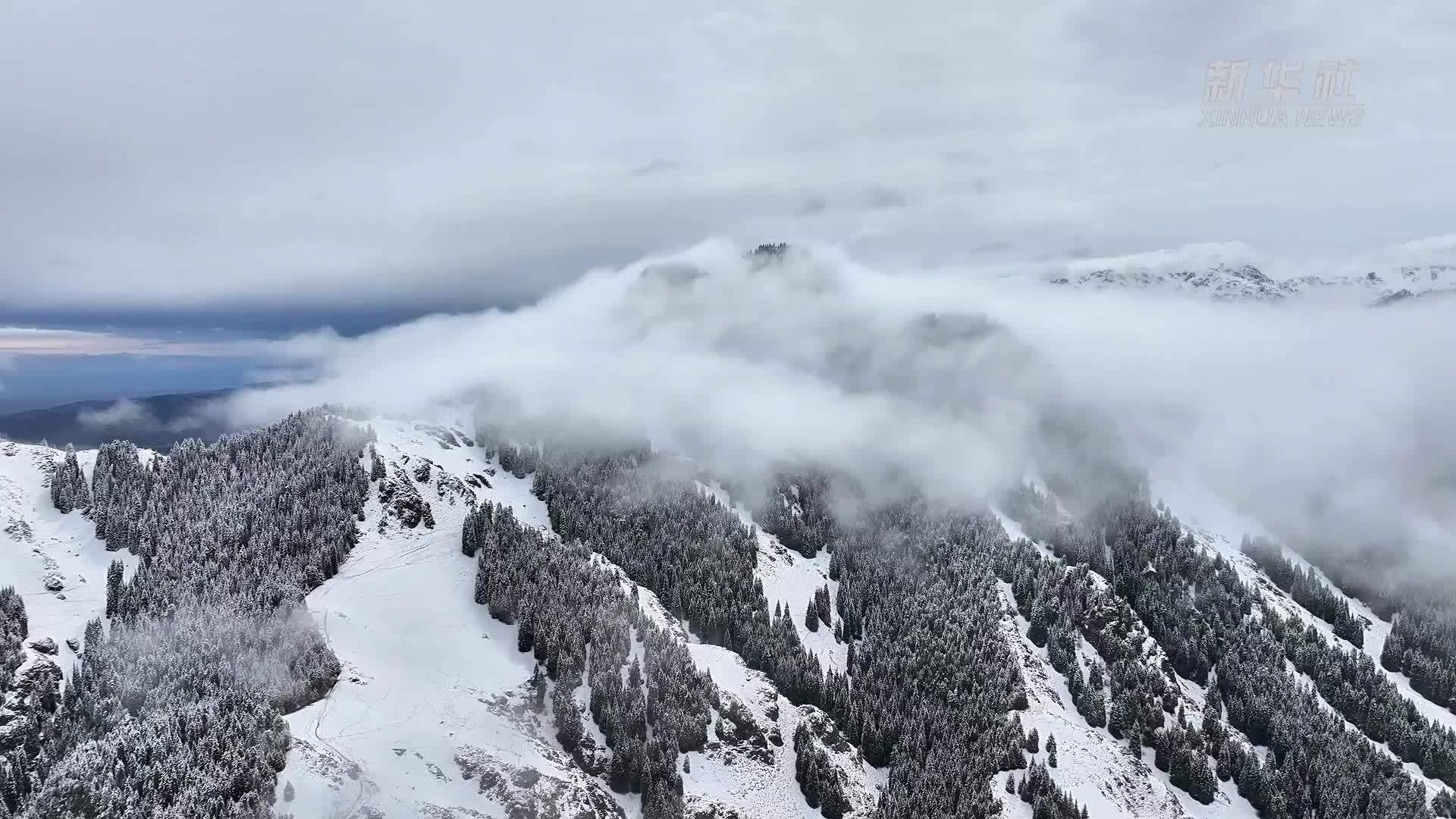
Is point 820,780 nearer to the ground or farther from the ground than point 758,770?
nearer to the ground

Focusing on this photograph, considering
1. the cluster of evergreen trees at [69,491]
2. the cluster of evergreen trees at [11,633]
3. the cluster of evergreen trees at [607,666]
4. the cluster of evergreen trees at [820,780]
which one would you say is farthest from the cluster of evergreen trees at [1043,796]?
the cluster of evergreen trees at [69,491]

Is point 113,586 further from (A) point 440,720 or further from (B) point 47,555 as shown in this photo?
(A) point 440,720

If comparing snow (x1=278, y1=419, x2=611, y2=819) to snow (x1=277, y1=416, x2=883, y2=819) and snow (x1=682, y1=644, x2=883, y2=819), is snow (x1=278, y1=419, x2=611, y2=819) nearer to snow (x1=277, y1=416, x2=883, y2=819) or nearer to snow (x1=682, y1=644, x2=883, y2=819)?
snow (x1=277, y1=416, x2=883, y2=819)

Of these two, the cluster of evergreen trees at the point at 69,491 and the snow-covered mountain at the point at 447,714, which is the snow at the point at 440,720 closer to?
the snow-covered mountain at the point at 447,714

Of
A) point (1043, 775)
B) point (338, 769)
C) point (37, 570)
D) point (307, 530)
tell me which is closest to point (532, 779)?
point (338, 769)

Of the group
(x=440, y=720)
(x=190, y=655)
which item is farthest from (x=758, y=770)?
(x=190, y=655)
